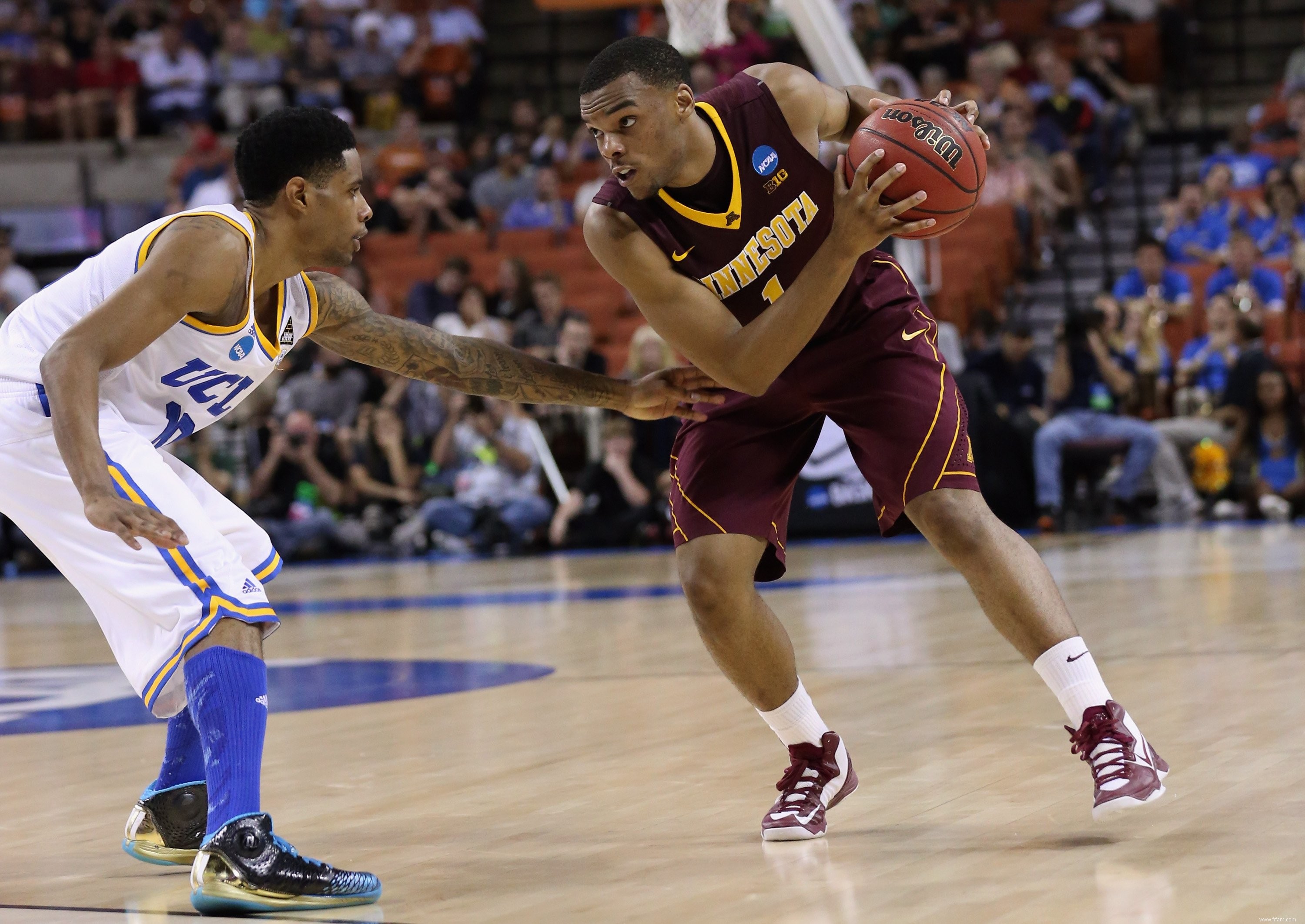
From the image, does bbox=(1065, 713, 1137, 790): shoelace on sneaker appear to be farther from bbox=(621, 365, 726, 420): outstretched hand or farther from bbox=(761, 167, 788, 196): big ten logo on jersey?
bbox=(761, 167, 788, 196): big ten logo on jersey

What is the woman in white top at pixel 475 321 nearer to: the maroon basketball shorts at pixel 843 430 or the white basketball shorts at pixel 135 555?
the maroon basketball shorts at pixel 843 430

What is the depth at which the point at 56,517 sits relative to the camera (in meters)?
3.43

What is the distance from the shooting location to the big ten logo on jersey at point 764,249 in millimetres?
3947

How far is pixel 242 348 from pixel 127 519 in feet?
2.02

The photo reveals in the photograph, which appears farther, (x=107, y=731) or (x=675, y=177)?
(x=107, y=731)

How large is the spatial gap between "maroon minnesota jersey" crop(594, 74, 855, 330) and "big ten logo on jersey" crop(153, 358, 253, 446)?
943mm

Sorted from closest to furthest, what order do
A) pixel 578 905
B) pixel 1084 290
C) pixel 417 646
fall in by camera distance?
pixel 578 905
pixel 417 646
pixel 1084 290

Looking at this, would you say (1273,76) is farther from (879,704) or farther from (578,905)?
(578,905)

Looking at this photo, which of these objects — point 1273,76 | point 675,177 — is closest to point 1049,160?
point 1273,76

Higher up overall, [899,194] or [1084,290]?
[899,194]

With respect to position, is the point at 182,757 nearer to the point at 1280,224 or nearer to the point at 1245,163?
the point at 1280,224

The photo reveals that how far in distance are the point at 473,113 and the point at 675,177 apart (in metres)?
15.3

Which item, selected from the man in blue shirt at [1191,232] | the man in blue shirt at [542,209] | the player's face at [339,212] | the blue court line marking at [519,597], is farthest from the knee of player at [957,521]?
the man in blue shirt at [542,209]

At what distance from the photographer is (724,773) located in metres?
4.54
